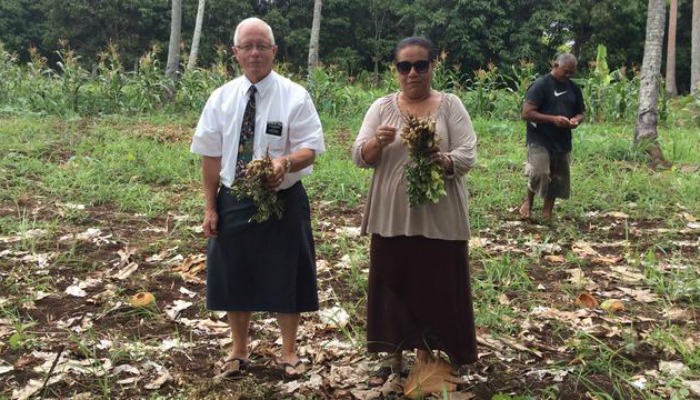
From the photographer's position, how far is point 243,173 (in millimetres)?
3027

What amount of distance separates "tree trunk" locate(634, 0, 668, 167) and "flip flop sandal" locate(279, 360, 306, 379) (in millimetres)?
6816

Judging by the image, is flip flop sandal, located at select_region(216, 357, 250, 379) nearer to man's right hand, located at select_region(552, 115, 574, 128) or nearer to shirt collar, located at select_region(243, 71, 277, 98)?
shirt collar, located at select_region(243, 71, 277, 98)

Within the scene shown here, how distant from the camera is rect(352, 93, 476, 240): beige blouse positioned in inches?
115

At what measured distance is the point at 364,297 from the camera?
14.4ft

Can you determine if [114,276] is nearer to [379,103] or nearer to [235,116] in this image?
[235,116]

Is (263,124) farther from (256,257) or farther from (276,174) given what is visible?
(256,257)

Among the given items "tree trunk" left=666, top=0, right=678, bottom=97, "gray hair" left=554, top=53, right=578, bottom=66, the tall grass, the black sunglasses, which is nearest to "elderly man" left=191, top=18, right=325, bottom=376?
the black sunglasses

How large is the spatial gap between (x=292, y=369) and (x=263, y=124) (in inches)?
51.4

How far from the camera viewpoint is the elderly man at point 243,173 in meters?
3.05

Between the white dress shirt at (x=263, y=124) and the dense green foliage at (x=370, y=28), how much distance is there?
2484 centimetres

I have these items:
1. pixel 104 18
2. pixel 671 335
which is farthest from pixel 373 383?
pixel 104 18

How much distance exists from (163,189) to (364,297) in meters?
3.72

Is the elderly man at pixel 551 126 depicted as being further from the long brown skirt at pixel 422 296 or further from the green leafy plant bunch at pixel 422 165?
the green leafy plant bunch at pixel 422 165

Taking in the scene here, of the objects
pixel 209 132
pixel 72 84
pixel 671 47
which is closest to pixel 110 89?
pixel 72 84
